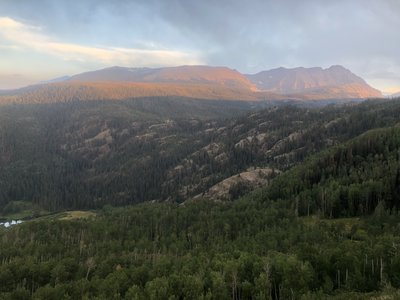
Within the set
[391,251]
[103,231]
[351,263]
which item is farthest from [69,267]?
[391,251]

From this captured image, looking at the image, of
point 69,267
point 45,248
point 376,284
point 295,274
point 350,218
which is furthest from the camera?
point 350,218

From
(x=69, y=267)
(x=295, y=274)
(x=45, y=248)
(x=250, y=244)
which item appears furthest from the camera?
(x=45, y=248)

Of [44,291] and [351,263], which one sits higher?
[351,263]

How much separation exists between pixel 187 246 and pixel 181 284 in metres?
66.7

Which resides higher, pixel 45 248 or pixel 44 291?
pixel 44 291

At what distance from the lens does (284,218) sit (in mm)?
189875

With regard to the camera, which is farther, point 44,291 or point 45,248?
point 45,248

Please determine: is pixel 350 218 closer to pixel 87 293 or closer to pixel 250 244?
pixel 250 244

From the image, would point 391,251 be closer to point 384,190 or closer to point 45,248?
point 384,190

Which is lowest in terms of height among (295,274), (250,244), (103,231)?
(103,231)

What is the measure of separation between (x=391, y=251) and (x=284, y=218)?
254 ft

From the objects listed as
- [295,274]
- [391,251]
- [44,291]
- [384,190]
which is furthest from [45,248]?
[384,190]

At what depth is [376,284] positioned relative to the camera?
99.6 metres

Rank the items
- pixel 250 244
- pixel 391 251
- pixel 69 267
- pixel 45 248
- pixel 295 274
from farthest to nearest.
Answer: pixel 45 248 < pixel 250 244 < pixel 69 267 < pixel 391 251 < pixel 295 274
